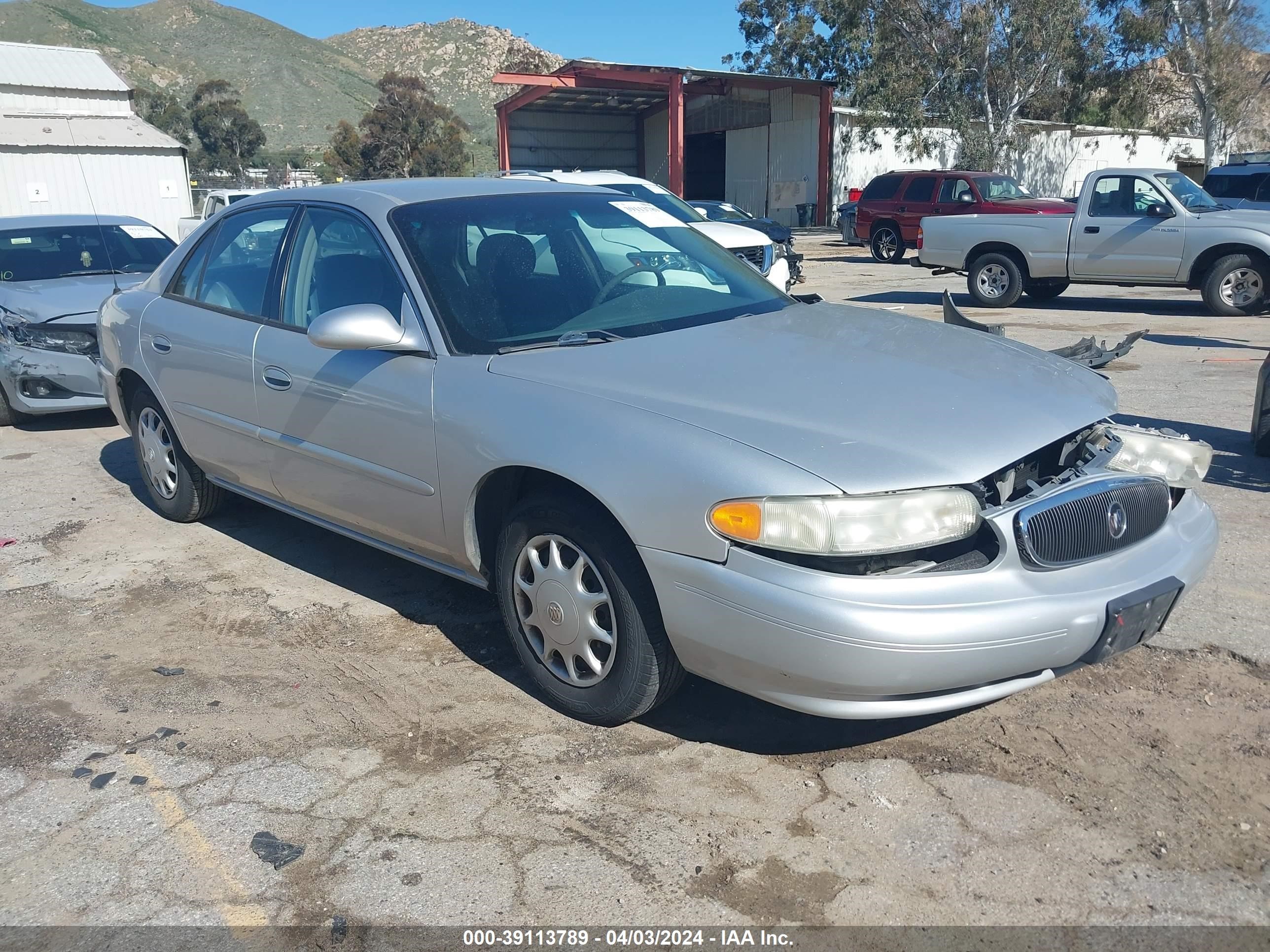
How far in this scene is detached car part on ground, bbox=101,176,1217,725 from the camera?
2797 mm

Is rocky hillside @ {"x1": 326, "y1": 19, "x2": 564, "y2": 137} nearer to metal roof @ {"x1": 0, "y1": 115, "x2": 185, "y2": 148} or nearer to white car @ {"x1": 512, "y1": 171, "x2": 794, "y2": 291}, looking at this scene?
metal roof @ {"x1": 0, "y1": 115, "x2": 185, "y2": 148}

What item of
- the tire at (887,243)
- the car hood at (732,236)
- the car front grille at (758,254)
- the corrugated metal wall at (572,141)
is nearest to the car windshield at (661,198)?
the car hood at (732,236)

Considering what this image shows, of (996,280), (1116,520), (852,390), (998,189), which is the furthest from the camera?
(998,189)

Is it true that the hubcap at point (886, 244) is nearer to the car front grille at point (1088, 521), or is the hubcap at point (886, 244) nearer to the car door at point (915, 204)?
the car door at point (915, 204)

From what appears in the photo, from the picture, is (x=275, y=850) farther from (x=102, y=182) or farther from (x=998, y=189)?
(x=102, y=182)

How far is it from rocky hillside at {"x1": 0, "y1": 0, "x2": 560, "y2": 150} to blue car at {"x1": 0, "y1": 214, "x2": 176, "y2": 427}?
285ft

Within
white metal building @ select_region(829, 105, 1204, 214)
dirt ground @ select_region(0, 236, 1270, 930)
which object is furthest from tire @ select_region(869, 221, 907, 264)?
dirt ground @ select_region(0, 236, 1270, 930)

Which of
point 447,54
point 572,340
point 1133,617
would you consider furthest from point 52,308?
point 447,54

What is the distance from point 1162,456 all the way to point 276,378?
3258mm

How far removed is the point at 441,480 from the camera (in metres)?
3.64

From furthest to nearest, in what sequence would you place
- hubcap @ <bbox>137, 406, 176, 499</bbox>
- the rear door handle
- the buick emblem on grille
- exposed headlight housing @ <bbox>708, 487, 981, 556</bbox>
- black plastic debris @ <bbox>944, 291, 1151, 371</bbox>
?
hubcap @ <bbox>137, 406, 176, 499</bbox>, black plastic debris @ <bbox>944, 291, 1151, 371</bbox>, the rear door handle, the buick emblem on grille, exposed headlight housing @ <bbox>708, 487, 981, 556</bbox>

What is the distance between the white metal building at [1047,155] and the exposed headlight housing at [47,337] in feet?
101

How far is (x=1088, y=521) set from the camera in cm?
298

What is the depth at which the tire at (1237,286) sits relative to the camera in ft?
Answer: 40.8
